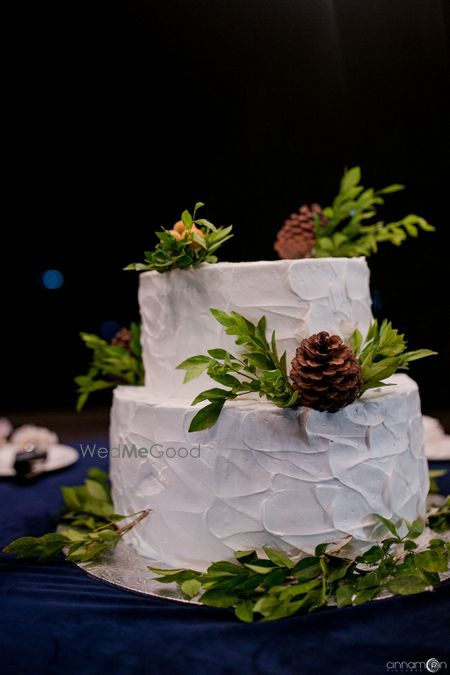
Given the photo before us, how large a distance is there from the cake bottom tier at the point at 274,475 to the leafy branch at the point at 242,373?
0.03 m

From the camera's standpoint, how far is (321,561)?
3.99ft

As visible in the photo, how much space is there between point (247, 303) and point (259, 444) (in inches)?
11.2

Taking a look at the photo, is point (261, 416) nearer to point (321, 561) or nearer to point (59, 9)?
point (321, 561)

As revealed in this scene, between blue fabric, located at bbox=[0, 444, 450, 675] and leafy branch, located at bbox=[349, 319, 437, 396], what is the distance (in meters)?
0.39

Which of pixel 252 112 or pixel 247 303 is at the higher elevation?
pixel 252 112

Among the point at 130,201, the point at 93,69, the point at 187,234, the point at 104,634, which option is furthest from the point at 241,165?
the point at 104,634

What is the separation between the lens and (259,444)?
4.16ft

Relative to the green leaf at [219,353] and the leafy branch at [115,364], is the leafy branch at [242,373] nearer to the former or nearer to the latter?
the green leaf at [219,353]

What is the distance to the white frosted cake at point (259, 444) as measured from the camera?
126 cm

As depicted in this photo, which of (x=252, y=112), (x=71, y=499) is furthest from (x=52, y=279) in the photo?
(x=71, y=499)

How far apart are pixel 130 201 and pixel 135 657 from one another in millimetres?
1459

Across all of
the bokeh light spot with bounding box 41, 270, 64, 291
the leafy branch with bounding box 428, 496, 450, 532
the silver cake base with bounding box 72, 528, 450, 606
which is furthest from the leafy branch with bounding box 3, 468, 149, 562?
the bokeh light spot with bounding box 41, 270, 64, 291

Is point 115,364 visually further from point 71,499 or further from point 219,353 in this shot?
point 219,353

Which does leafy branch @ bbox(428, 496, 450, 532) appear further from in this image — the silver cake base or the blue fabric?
the blue fabric
